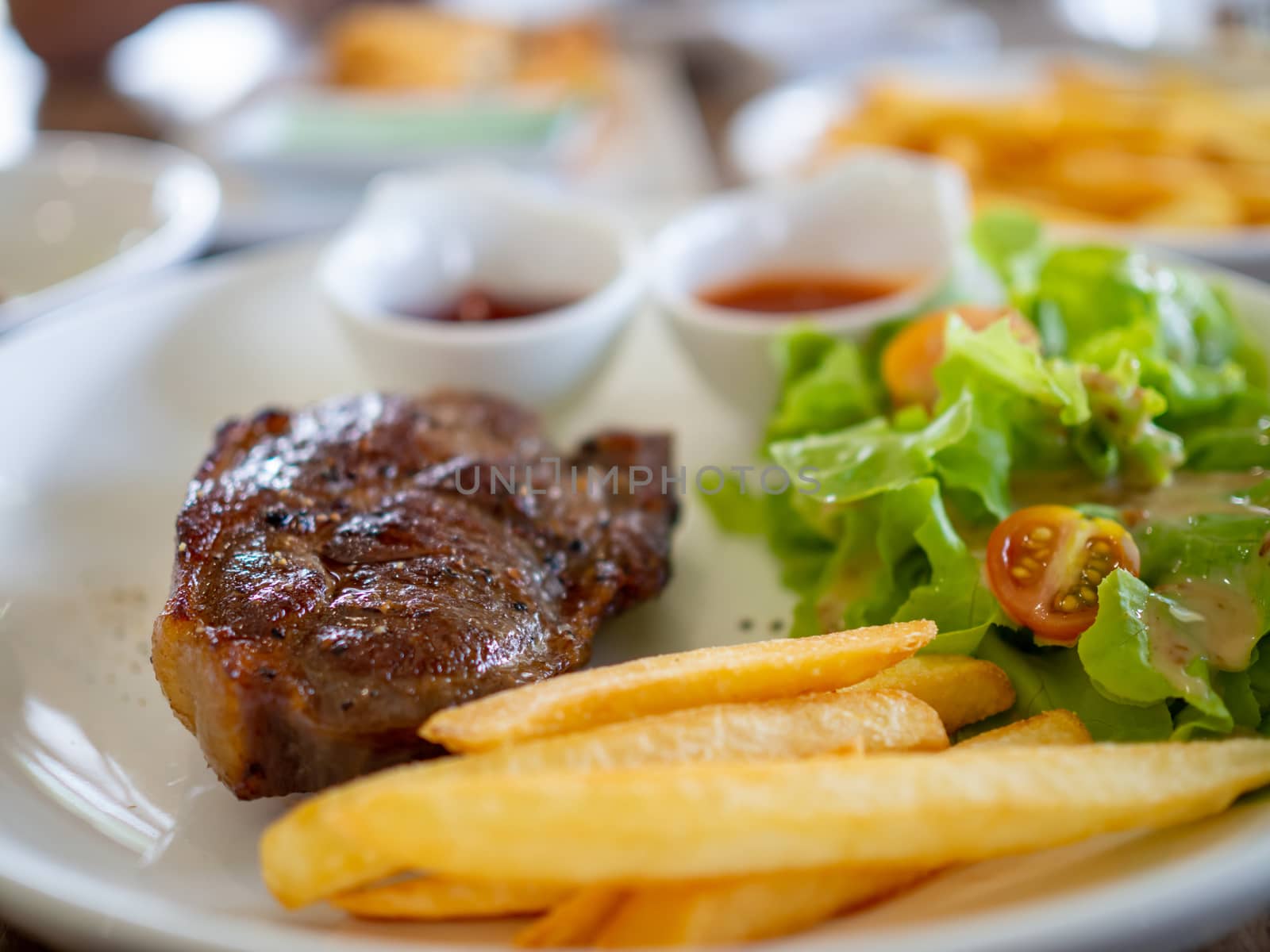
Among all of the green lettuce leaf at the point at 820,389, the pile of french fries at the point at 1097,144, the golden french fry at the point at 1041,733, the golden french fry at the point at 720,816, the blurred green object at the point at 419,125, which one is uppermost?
the golden french fry at the point at 720,816

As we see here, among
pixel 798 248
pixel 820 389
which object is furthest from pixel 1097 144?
pixel 820 389

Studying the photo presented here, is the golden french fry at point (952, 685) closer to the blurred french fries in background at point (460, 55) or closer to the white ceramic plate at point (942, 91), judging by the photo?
the white ceramic plate at point (942, 91)

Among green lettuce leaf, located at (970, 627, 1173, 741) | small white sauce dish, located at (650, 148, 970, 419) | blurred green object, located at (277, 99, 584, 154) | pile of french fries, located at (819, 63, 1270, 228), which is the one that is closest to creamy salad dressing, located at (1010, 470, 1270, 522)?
green lettuce leaf, located at (970, 627, 1173, 741)

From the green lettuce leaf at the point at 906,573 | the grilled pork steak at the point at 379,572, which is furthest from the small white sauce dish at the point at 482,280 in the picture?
the green lettuce leaf at the point at 906,573

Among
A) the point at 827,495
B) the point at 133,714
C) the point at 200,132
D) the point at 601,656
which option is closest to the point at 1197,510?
the point at 827,495

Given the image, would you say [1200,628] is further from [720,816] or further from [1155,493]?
[720,816]
